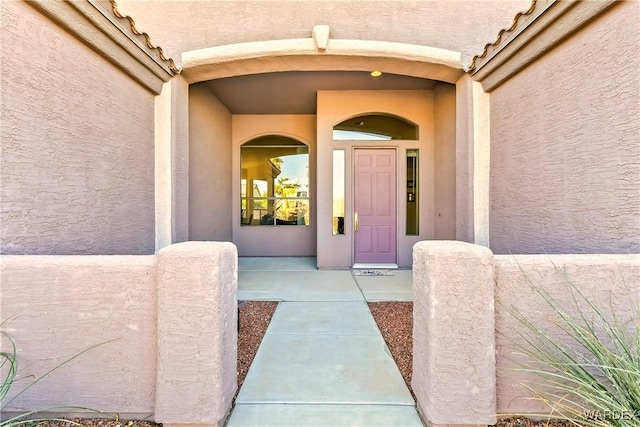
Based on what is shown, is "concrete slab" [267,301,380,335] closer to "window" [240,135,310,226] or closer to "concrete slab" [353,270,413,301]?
"concrete slab" [353,270,413,301]

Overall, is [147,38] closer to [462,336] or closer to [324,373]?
[324,373]

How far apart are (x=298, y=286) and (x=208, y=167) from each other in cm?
344

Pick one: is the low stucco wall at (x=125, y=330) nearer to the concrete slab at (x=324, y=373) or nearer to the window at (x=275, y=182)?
the concrete slab at (x=324, y=373)

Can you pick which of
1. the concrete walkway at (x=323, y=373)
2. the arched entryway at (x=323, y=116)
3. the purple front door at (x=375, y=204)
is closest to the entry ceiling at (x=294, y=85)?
the arched entryway at (x=323, y=116)

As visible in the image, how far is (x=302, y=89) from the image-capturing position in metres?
6.34

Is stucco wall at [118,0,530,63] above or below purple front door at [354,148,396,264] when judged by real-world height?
above

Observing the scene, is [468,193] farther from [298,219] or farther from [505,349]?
[298,219]

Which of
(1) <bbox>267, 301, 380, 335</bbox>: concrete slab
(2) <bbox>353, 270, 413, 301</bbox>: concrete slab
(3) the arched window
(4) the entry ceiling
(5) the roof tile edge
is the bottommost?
(1) <bbox>267, 301, 380, 335</bbox>: concrete slab

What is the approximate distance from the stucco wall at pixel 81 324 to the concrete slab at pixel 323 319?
5.47 feet

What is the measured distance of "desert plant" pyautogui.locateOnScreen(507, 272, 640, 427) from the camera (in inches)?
58.2

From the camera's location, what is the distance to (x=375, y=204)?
669 centimetres

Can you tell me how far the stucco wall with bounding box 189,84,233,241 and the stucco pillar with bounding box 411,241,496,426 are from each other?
16.5 ft

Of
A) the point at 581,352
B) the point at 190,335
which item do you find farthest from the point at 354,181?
the point at 190,335

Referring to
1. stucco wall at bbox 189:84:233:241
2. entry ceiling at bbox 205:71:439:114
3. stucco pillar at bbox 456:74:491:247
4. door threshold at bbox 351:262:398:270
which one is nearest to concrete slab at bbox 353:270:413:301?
door threshold at bbox 351:262:398:270
